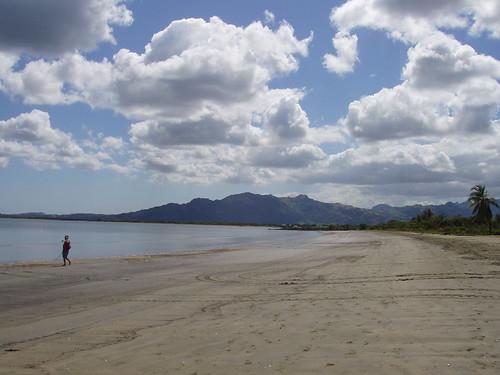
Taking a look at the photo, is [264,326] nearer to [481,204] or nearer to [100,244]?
[100,244]

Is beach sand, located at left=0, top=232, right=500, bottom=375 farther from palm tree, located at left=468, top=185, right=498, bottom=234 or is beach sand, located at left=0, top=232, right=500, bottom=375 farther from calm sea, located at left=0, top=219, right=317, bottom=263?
palm tree, located at left=468, top=185, right=498, bottom=234

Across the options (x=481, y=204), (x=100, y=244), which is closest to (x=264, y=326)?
(x=100, y=244)

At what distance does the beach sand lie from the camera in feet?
25.7

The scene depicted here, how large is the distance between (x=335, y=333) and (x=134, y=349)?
13.1 ft

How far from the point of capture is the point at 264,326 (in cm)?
1099

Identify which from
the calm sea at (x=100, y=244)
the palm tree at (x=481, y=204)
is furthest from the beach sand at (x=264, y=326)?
the palm tree at (x=481, y=204)

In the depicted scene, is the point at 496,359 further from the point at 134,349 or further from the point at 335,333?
the point at 134,349

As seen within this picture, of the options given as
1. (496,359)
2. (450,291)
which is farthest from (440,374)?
(450,291)

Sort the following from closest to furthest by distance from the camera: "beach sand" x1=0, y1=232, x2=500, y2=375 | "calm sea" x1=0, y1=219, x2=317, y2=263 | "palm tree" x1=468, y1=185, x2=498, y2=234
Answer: "beach sand" x1=0, y1=232, x2=500, y2=375, "calm sea" x1=0, y1=219, x2=317, y2=263, "palm tree" x1=468, y1=185, x2=498, y2=234

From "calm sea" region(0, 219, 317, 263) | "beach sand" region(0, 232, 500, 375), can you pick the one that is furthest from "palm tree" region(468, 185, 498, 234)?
"beach sand" region(0, 232, 500, 375)

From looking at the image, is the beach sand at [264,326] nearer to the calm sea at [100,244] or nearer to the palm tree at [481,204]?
the calm sea at [100,244]

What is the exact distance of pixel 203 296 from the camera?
17.2m

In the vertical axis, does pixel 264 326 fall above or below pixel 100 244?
above

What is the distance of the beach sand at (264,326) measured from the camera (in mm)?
7844
